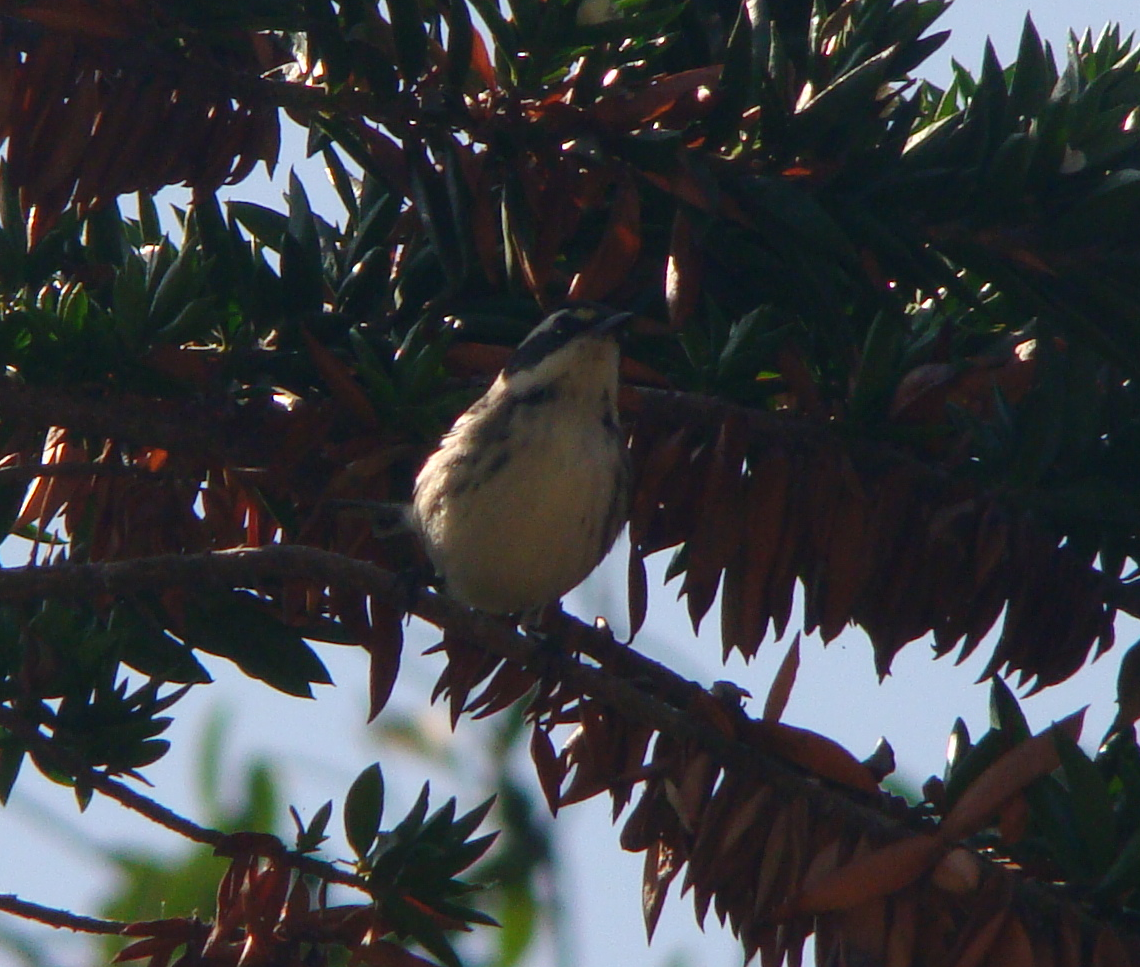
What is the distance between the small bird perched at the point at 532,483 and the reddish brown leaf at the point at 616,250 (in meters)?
1.13

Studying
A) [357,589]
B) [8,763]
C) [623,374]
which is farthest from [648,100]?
[8,763]

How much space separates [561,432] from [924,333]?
4.47 feet

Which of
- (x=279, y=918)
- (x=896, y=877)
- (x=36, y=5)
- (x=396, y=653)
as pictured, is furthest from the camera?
(x=396, y=653)

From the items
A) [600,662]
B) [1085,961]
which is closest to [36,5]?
[600,662]

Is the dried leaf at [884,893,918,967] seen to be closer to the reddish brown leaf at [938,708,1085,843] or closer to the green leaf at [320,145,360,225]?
the reddish brown leaf at [938,708,1085,843]

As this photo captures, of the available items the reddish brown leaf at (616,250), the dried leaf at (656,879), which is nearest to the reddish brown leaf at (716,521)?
the reddish brown leaf at (616,250)

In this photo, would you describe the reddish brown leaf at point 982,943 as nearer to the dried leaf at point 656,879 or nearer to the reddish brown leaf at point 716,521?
the dried leaf at point 656,879

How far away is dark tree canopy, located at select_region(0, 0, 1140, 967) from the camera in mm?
2465

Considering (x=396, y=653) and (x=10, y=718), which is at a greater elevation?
(x=396, y=653)

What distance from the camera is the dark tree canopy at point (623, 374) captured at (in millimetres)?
2465

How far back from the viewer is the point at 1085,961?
2.19 meters

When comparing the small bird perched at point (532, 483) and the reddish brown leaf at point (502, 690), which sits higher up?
the small bird perched at point (532, 483)

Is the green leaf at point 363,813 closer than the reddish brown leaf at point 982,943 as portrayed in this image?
No

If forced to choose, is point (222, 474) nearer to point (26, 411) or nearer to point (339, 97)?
point (26, 411)
